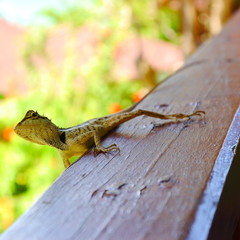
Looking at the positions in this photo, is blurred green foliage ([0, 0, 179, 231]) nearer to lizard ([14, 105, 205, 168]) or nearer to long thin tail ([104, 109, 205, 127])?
lizard ([14, 105, 205, 168])

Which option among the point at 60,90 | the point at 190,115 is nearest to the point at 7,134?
the point at 60,90

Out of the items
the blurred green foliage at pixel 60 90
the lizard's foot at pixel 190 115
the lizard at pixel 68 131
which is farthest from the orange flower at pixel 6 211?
the lizard's foot at pixel 190 115

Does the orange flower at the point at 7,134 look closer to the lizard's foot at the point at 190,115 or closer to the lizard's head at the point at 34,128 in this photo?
the lizard's head at the point at 34,128

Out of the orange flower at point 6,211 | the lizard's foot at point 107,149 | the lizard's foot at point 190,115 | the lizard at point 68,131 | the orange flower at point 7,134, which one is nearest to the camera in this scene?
the lizard's foot at point 107,149

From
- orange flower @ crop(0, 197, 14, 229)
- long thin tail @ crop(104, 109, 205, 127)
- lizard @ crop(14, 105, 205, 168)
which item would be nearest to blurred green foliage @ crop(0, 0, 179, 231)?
orange flower @ crop(0, 197, 14, 229)

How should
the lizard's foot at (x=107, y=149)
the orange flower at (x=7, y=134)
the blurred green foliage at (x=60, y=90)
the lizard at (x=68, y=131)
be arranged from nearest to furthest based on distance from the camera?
the lizard's foot at (x=107, y=149) → the lizard at (x=68, y=131) → the blurred green foliage at (x=60, y=90) → the orange flower at (x=7, y=134)

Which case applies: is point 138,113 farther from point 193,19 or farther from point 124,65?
point 124,65

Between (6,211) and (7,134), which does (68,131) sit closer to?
(6,211)
